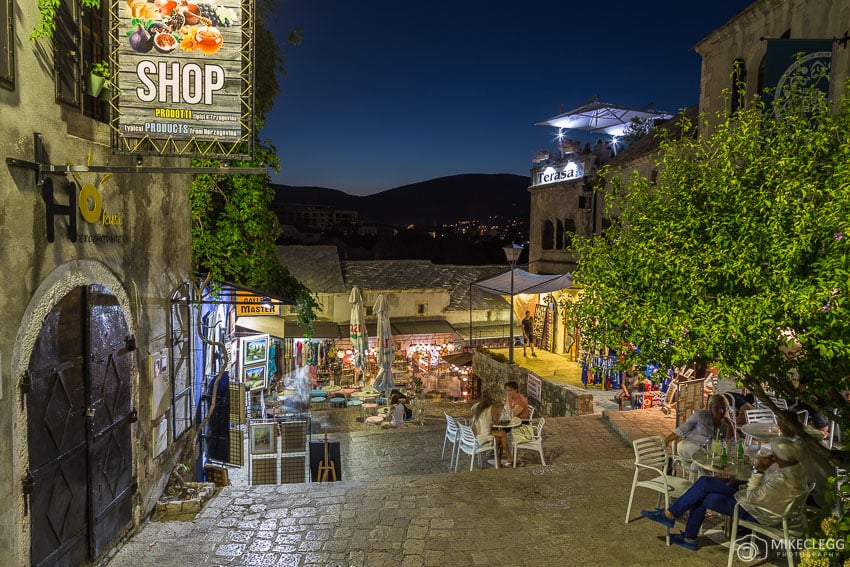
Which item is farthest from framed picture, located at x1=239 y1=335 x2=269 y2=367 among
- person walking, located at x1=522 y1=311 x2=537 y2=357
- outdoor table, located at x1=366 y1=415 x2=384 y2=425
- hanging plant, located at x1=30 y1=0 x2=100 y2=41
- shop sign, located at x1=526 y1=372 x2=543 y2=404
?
hanging plant, located at x1=30 y1=0 x2=100 y2=41

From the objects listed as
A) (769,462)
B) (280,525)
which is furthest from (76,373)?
(769,462)

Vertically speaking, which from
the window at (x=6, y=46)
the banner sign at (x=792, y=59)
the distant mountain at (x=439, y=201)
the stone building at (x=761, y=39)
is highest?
the distant mountain at (x=439, y=201)

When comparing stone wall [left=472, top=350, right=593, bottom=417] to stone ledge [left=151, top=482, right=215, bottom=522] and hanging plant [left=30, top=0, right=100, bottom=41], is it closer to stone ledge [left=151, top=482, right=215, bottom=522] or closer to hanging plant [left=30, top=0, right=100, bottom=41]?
stone ledge [left=151, top=482, right=215, bottom=522]

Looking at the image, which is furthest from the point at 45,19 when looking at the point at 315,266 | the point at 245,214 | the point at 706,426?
the point at 315,266

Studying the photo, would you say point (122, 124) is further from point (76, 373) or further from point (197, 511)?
point (197, 511)

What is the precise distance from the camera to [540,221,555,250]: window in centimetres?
2559

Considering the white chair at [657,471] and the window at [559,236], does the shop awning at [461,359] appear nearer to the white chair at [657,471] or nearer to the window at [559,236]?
the window at [559,236]

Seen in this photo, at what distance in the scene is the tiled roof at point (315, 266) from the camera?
25062 millimetres

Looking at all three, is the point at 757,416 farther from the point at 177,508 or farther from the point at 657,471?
the point at 177,508

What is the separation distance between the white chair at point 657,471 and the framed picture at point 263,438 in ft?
19.5

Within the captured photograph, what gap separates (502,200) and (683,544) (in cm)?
18390

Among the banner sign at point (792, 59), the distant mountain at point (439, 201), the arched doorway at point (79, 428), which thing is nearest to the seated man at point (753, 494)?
the banner sign at point (792, 59)

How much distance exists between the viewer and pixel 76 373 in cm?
560

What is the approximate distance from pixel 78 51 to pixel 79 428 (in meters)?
3.83
